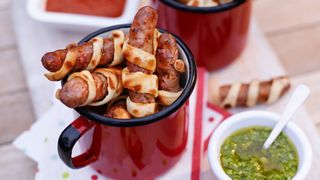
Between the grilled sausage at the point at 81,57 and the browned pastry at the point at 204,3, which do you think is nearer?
the grilled sausage at the point at 81,57

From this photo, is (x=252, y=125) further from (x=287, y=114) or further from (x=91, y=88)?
(x=91, y=88)

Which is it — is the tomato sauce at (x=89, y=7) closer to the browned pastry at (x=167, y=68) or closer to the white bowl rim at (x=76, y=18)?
the white bowl rim at (x=76, y=18)

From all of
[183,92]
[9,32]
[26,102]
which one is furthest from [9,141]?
[183,92]

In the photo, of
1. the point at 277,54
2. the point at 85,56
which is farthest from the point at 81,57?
the point at 277,54

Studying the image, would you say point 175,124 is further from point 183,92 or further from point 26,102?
point 26,102

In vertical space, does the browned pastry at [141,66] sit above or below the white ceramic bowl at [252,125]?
above

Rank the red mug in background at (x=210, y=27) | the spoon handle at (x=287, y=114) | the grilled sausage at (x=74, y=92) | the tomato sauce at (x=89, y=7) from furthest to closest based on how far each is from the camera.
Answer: the tomato sauce at (x=89, y=7), the red mug in background at (x=210, y=27), the spoon handle at (x=287, y=114), the grilled sausage at (x=74, y=92)

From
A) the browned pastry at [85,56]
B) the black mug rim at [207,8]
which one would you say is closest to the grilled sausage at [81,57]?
the browned pastry at [85,56]
